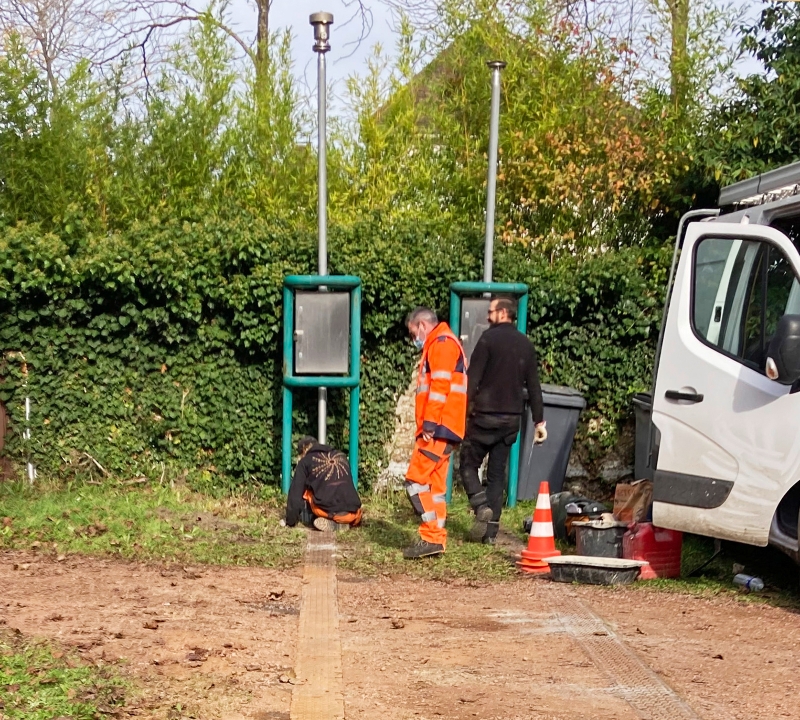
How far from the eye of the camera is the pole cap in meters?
10.3

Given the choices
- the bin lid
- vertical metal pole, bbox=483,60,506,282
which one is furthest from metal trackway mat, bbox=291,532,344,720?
vertical metal pole, bbox=483,60,506,282

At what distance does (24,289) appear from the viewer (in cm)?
1052

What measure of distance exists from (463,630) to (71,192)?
818cm

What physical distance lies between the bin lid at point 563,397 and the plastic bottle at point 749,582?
11.1ft

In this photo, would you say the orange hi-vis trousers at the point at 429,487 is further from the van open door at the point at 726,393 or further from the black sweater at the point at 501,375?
the van open door at the point at 726,393

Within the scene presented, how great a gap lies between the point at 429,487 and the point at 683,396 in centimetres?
199

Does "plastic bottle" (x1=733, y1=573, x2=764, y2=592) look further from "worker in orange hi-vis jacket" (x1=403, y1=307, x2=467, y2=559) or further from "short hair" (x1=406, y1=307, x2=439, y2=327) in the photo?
"short hair" (x1=406, y1=307, x2=439, y2=327)

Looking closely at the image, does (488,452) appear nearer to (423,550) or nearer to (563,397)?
(423,550)

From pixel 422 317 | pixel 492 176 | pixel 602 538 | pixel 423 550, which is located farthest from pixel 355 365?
pixel 602 538

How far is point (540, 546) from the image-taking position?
794 cm

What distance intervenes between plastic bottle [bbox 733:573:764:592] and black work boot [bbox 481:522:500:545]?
1931 millimetres

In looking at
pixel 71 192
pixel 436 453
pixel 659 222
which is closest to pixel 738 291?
pixel 436 453

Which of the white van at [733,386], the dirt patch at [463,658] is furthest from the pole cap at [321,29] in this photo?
the dirt patch at [463,658]

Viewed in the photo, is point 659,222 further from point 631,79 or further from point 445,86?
point 445,86
